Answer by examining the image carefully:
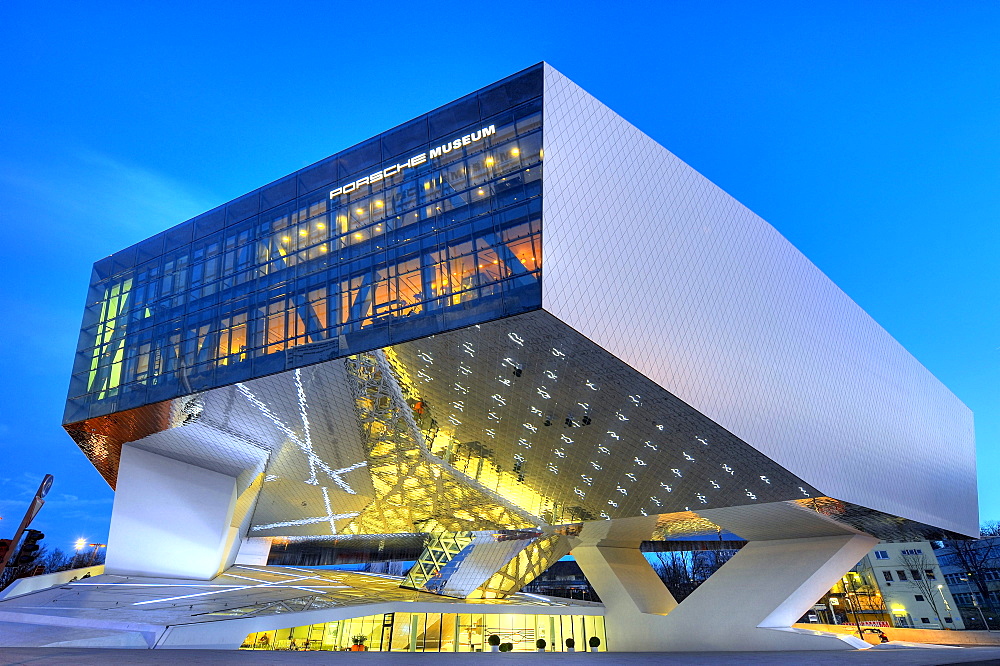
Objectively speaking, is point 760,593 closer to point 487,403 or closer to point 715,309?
point 715,309

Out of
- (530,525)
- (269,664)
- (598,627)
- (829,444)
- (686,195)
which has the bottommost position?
(598,627)

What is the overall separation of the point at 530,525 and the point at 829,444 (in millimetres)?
14564

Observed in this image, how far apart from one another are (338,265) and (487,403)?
8064mm

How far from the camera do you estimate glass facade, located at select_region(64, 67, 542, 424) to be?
67.9 feet

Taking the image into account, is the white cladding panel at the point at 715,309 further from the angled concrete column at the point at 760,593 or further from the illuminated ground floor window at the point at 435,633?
the illuminated ground floor window at the point at 435,633

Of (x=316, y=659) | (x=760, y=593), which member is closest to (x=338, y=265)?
(x=316, y=659)

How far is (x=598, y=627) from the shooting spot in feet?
114

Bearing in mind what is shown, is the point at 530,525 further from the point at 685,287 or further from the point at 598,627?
the point at 685,287

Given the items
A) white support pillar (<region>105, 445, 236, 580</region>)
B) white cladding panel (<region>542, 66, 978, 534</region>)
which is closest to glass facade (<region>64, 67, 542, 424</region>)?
white cladding panel (<region>542, 66, 978, 534</region>)

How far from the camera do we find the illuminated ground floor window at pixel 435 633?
26.8 m

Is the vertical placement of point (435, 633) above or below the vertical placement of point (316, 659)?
below

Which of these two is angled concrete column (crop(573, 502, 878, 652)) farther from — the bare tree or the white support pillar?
the bare tree

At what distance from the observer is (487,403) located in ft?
76.5

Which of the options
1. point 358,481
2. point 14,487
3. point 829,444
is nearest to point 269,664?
point 358,481
